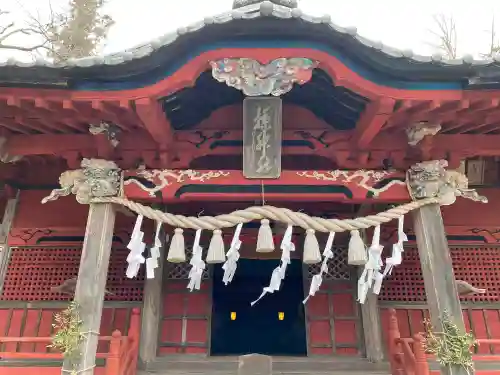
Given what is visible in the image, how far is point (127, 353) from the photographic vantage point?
5523mm

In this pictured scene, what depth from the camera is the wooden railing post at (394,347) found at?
5715 mm

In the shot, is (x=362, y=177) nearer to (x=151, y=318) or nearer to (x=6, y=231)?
(x=151, y=318)

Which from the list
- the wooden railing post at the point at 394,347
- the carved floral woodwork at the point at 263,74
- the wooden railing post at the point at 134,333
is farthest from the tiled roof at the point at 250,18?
the wooden railing post at the point at 394,347

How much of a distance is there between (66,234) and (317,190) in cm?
405

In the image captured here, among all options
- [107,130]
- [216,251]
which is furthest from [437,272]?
[107,130]

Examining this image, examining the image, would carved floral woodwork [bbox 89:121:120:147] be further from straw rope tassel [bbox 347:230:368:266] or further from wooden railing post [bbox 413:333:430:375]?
wooden railing post [bbox 413:333:430:375]

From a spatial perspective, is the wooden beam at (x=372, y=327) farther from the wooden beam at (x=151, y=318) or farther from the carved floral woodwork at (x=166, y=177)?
the wooden beam at (x=151, y=318)

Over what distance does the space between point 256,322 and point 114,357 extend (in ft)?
25.0

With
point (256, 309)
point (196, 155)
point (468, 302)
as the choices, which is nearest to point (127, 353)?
point (196, 155)

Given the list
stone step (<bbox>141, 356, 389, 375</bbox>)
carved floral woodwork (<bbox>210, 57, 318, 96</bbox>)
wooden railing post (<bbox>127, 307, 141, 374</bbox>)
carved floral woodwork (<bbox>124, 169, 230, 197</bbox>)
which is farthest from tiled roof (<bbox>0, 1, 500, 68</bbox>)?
stone step (<bbox>141, 356, 389, 375</bbox>)

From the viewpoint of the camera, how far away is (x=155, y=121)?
4.67m

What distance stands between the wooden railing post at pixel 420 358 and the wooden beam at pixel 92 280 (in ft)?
12.1

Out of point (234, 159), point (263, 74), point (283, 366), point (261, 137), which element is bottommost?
Result: point (283, 366)

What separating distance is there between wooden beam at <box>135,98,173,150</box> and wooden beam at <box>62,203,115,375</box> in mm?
960
